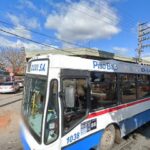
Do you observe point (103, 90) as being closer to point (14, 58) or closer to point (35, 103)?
point (35, 103)

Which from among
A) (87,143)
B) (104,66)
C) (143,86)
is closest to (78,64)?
(104,66)

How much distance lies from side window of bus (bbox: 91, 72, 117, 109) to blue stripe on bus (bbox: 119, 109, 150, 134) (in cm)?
95

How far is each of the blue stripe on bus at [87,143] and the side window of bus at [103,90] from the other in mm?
705

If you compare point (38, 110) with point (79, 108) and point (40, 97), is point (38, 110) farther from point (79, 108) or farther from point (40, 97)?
point (79, 108)

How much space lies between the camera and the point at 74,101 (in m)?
4.66

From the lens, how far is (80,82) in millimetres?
4965

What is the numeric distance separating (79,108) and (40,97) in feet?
3.10

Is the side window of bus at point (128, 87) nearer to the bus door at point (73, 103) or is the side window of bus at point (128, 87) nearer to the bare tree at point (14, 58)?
the bus door at point (73, 103)

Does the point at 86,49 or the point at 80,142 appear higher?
the point at 86,49

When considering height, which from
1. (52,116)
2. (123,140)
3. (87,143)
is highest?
(52,116)

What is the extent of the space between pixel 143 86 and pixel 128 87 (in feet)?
4.57

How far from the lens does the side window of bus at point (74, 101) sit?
14.5 feet

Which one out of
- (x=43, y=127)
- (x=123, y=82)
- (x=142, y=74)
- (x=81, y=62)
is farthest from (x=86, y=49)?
(x=43, y=127)

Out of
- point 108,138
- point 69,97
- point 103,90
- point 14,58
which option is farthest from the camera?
point 14,58
